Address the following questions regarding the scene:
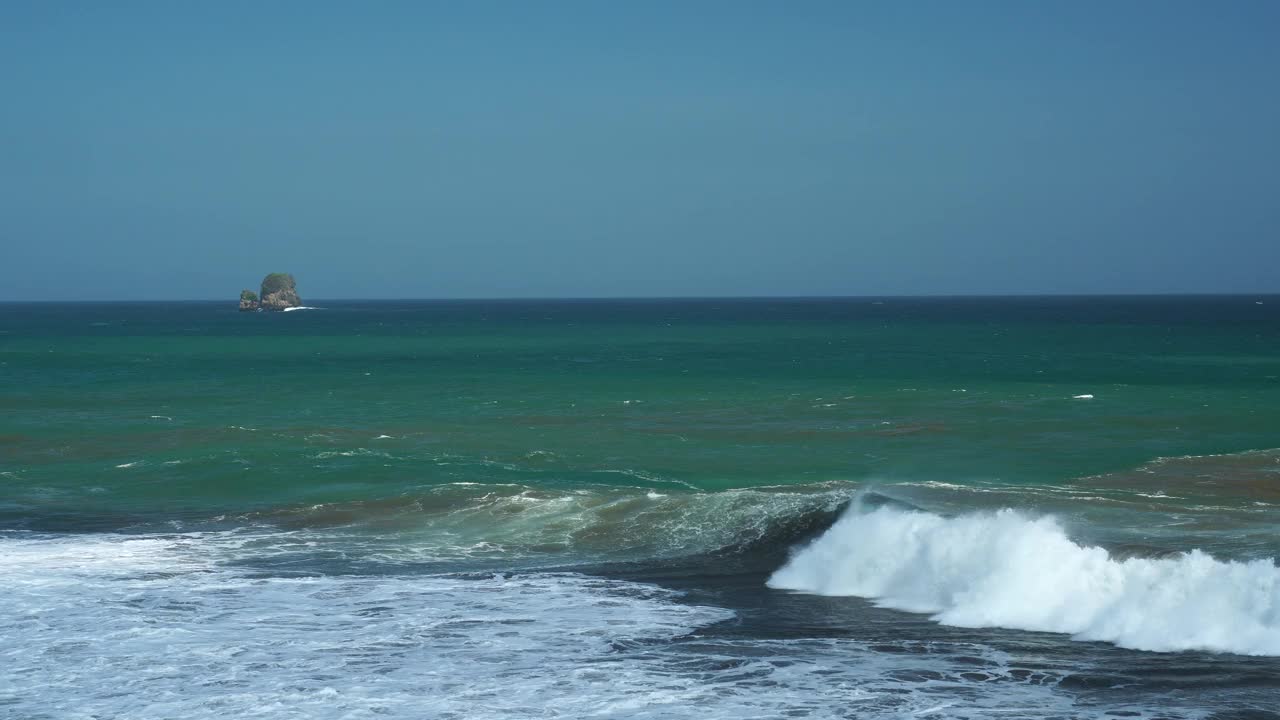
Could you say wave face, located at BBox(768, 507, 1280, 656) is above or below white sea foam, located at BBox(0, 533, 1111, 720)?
above

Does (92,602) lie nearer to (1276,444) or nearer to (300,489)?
(300,489)

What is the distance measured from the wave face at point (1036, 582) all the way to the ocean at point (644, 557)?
1.9 inches

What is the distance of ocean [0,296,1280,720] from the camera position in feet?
42.3

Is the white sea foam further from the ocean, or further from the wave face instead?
the wave face

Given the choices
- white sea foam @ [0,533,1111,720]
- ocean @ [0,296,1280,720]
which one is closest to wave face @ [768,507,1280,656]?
ocean @ [0,296,1280,720]

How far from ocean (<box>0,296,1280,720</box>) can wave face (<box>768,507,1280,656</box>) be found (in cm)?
5

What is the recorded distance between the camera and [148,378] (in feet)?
191

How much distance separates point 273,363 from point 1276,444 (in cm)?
5288

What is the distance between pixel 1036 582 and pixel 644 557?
6.32 m

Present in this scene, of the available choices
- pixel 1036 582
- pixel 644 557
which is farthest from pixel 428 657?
pixel 1036 582

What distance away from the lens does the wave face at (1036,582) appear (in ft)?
48.4

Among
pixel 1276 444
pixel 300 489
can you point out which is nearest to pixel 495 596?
pixel 300 489

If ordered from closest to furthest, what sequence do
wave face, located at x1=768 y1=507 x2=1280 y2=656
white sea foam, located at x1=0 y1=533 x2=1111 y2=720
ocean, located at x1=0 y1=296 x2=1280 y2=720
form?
1. white sea foam, located at x1=0 y1=533 x2=1111 y2=720
2. ocean, located at x1=0 y1=296 x2=1280 y2=720
3. wave face, located at x1=768 y1=507 x2=1280 y2=656

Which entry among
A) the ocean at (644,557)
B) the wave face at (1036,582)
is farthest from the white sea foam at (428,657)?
the wave face at (1036,582)
